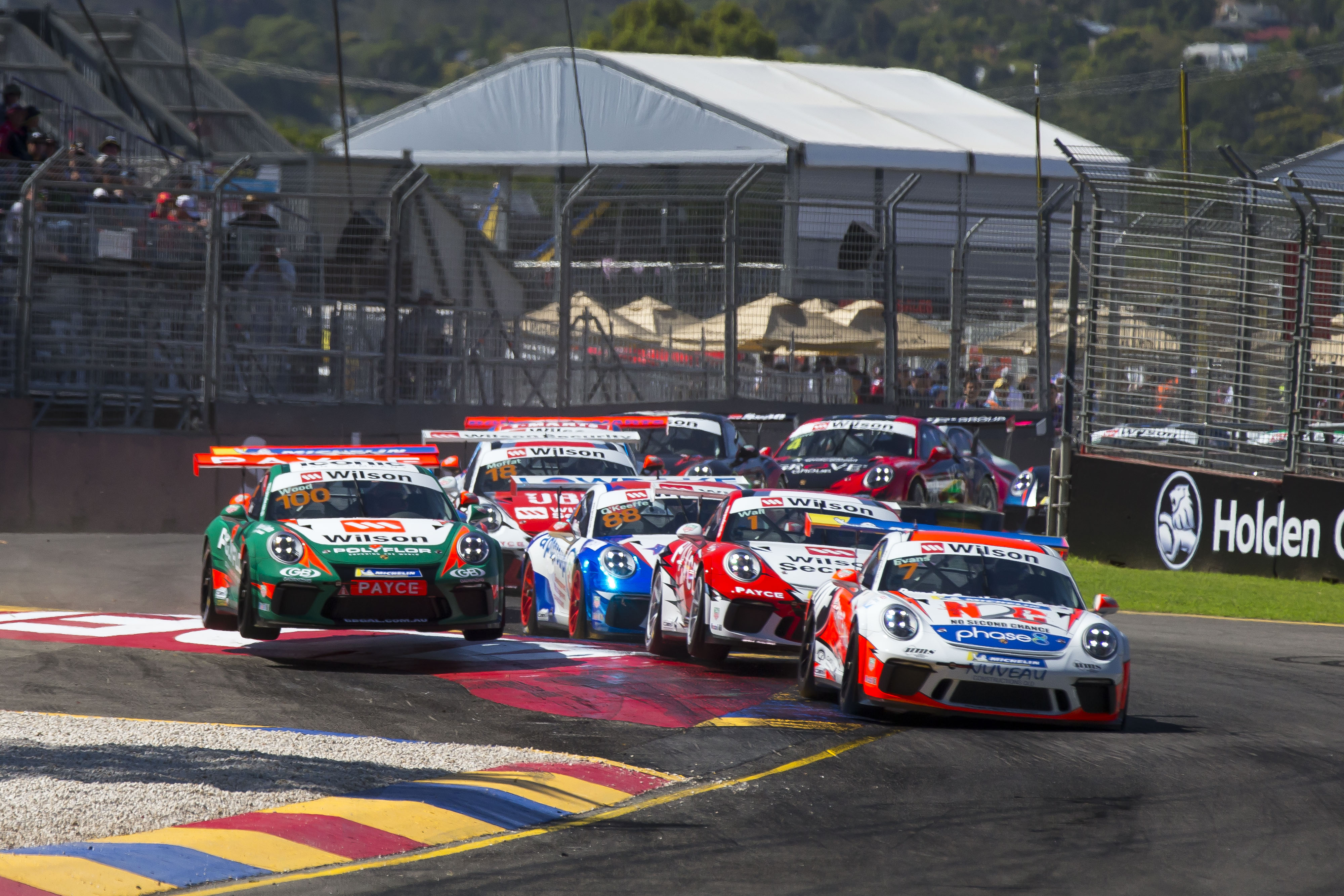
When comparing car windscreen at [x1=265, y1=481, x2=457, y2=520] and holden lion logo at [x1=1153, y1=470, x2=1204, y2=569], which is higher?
car windscreen at [x1=265, y1=481, x2=457, y2=520]

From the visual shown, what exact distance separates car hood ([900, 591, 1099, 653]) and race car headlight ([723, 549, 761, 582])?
148 cm

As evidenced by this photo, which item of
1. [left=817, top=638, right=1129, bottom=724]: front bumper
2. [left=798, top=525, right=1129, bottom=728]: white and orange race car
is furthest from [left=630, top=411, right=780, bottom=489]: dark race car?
[left=817, top=638, right=1129, bottom=724]: front bumper

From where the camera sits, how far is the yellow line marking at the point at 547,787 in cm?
719

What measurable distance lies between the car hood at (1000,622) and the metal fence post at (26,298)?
13603 mm

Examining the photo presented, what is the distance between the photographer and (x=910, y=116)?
5625cm

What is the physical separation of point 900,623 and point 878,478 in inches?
375

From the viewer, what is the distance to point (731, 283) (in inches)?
960

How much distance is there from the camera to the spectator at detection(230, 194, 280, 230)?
21.2 metres

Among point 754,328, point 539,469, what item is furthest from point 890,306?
point 539,469

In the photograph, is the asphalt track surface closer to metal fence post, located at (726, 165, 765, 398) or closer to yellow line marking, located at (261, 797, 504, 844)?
yellow line marking, located at (261, 797, 504, 844)

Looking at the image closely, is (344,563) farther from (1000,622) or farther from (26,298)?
(26,298)

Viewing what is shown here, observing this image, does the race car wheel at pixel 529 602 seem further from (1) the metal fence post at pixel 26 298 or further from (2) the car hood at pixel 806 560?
(1) the metal fence post at pixel 26 298

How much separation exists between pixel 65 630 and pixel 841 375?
14491 millimetres

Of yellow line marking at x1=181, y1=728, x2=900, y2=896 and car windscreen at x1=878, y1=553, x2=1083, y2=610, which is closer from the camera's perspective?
yellow line marking at x1=181, y1=728, x2=900, y2=896
